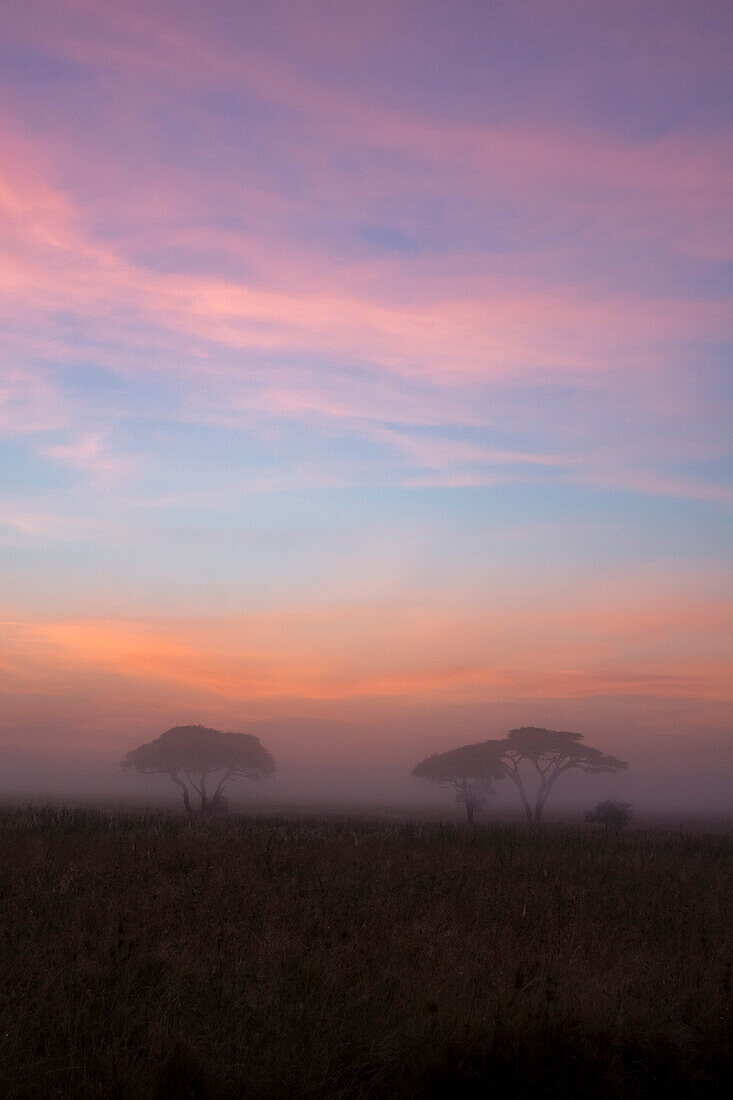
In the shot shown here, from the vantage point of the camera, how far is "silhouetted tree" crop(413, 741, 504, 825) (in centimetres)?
6794

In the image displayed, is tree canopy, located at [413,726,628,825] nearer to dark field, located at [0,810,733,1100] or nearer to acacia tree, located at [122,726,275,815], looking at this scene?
acacia tree, located at [122,726,275,815]

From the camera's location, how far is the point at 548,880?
1545 cm

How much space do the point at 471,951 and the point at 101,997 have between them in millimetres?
4673

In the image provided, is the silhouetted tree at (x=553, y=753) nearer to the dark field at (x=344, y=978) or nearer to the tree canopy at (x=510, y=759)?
the tree canopy at (x=510, y=759)

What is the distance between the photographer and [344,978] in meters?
8.40

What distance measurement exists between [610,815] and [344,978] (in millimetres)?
45882

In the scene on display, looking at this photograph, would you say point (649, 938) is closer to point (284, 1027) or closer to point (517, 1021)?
point (517, 1021)

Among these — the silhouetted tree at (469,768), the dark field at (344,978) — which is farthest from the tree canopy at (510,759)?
the dark field at (344,978)

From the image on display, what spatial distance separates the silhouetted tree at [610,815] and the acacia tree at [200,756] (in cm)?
3222

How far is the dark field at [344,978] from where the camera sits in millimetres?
6285

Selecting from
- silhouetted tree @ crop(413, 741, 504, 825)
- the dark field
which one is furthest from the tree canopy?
the dark field

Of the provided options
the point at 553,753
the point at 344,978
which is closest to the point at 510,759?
the point at 553,753

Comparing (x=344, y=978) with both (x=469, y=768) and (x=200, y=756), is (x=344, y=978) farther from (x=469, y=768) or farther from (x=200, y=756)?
(x=200, y=756)

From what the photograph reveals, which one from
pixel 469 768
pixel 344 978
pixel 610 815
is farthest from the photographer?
pixel 469 768
